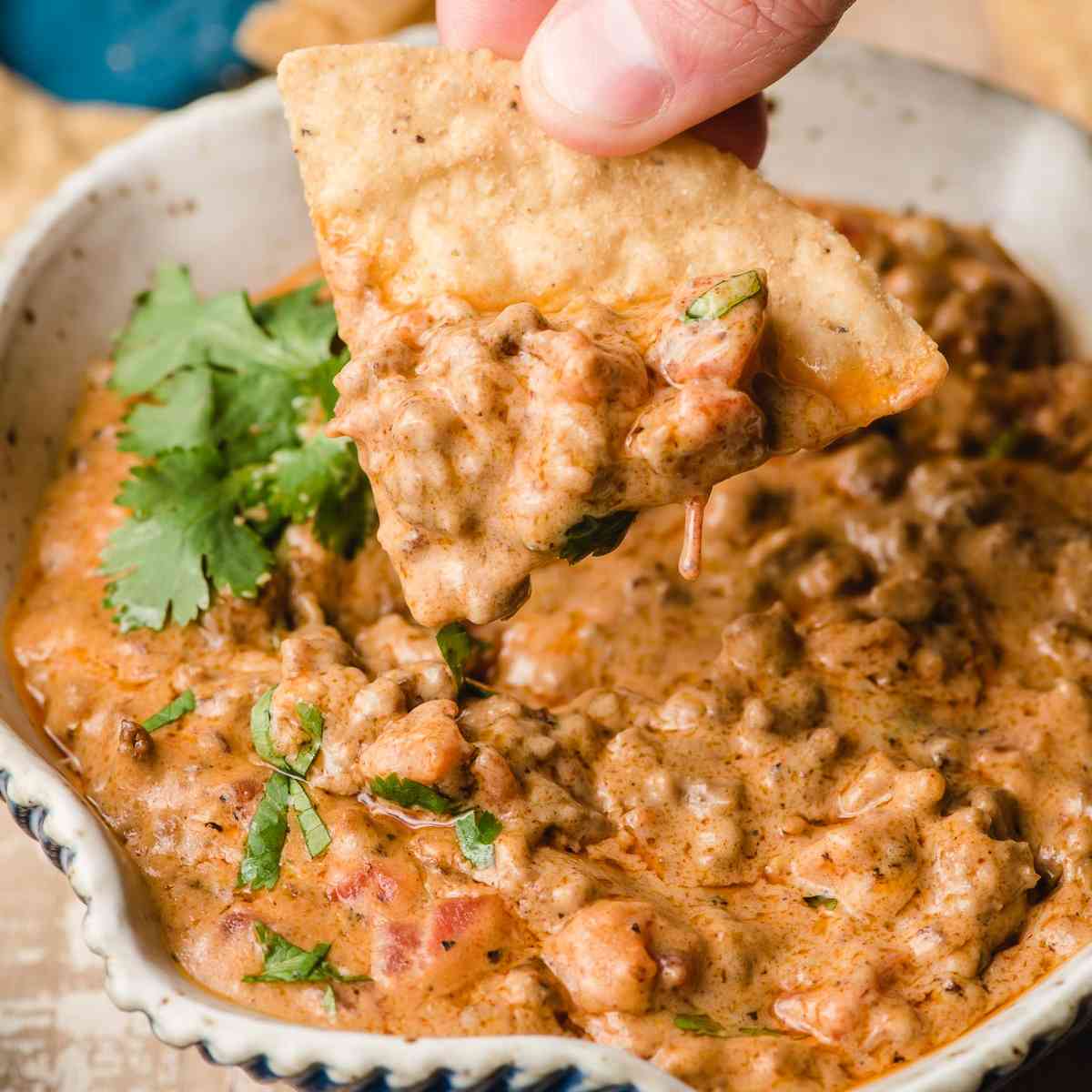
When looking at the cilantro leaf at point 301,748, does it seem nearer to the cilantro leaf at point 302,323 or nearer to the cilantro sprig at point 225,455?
the cilantro sprig at point 225,455

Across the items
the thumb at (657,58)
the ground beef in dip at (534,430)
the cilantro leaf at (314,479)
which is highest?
the thumb at (657,58)

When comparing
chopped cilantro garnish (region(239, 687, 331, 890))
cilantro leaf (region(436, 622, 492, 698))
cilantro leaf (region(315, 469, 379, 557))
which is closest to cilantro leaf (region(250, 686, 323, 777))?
chopped cilantro garnish (region(239, 687, 331, 890))

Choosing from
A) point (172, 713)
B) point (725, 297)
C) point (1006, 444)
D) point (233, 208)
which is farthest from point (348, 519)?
point (1006, 444)

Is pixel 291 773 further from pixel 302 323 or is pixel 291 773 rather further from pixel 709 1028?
pixel 302 323

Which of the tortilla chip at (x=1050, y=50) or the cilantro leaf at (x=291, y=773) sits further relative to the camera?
the tortilla chip at (x=1050, y=50)

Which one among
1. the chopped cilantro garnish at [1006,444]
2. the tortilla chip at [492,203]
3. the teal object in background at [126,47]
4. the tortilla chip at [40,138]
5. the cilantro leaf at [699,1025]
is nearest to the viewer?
the cilantro leaf at [699,1025]

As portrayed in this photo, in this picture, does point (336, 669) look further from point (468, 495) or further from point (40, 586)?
point (40, 586)

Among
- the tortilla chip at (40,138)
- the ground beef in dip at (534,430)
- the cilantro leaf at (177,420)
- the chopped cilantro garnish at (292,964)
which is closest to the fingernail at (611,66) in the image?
the ground beef in dip at (534,430)

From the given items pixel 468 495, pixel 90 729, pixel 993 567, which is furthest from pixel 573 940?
pixel 993 567
